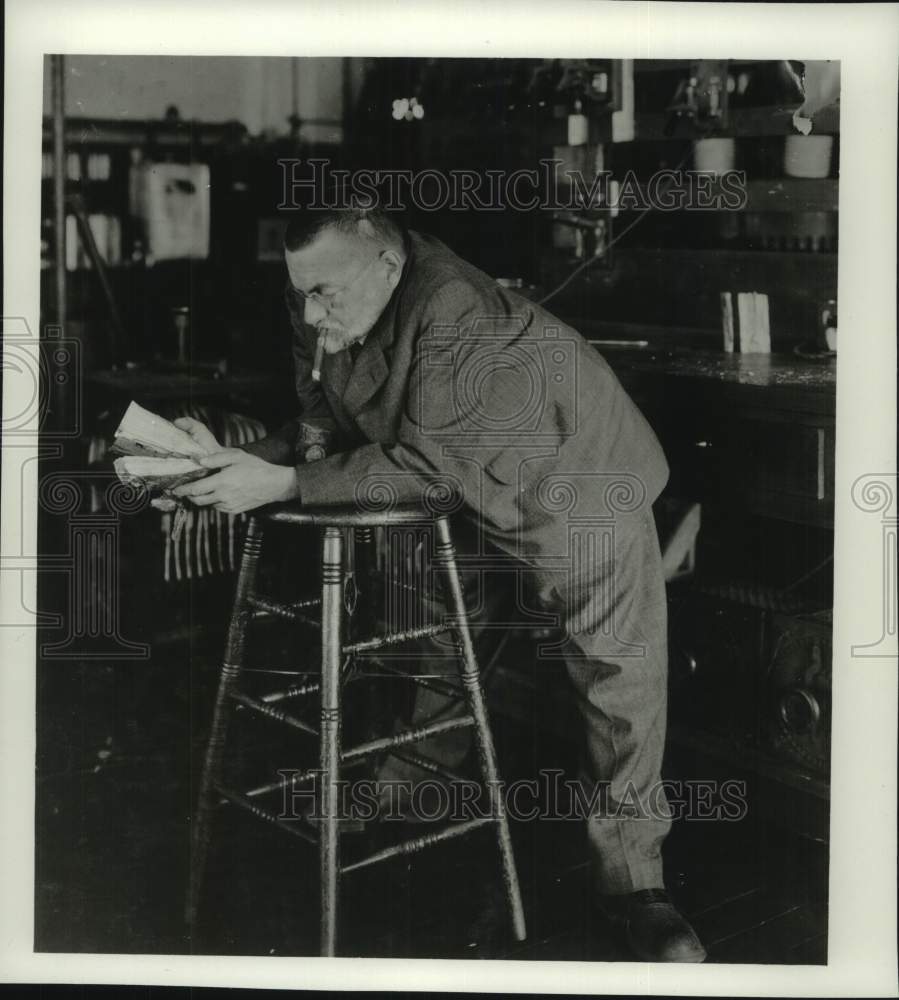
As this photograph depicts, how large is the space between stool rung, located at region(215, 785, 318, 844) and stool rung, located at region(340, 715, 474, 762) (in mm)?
168

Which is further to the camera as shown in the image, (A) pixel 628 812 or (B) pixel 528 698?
(B) pixel 528 698

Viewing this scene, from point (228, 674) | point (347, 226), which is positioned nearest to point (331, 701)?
point (228, 674)

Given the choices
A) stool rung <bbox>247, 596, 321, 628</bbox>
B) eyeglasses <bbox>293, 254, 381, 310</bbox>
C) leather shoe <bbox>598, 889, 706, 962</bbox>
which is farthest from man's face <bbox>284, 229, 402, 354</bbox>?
leather shoe <bbox>598, 889, 706, 962</bbox>

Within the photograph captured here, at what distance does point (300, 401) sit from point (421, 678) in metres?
0.62

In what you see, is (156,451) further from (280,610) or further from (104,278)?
(104,278)

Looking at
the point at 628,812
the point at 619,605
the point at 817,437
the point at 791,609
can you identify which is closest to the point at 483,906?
the point at 628,812

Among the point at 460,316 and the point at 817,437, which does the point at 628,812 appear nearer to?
the point at 817,437

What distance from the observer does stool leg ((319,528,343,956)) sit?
264 centimetres

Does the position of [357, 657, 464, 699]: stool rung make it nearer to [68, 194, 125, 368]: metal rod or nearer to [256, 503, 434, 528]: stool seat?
[256, 503, 434, 528]: stool seat

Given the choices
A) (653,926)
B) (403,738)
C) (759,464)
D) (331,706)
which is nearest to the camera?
(331,706)

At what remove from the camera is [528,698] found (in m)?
3.32

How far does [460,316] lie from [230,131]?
672 millimetres

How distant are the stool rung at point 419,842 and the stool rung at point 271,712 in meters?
0.26

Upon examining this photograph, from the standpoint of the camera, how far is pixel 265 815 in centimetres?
277
